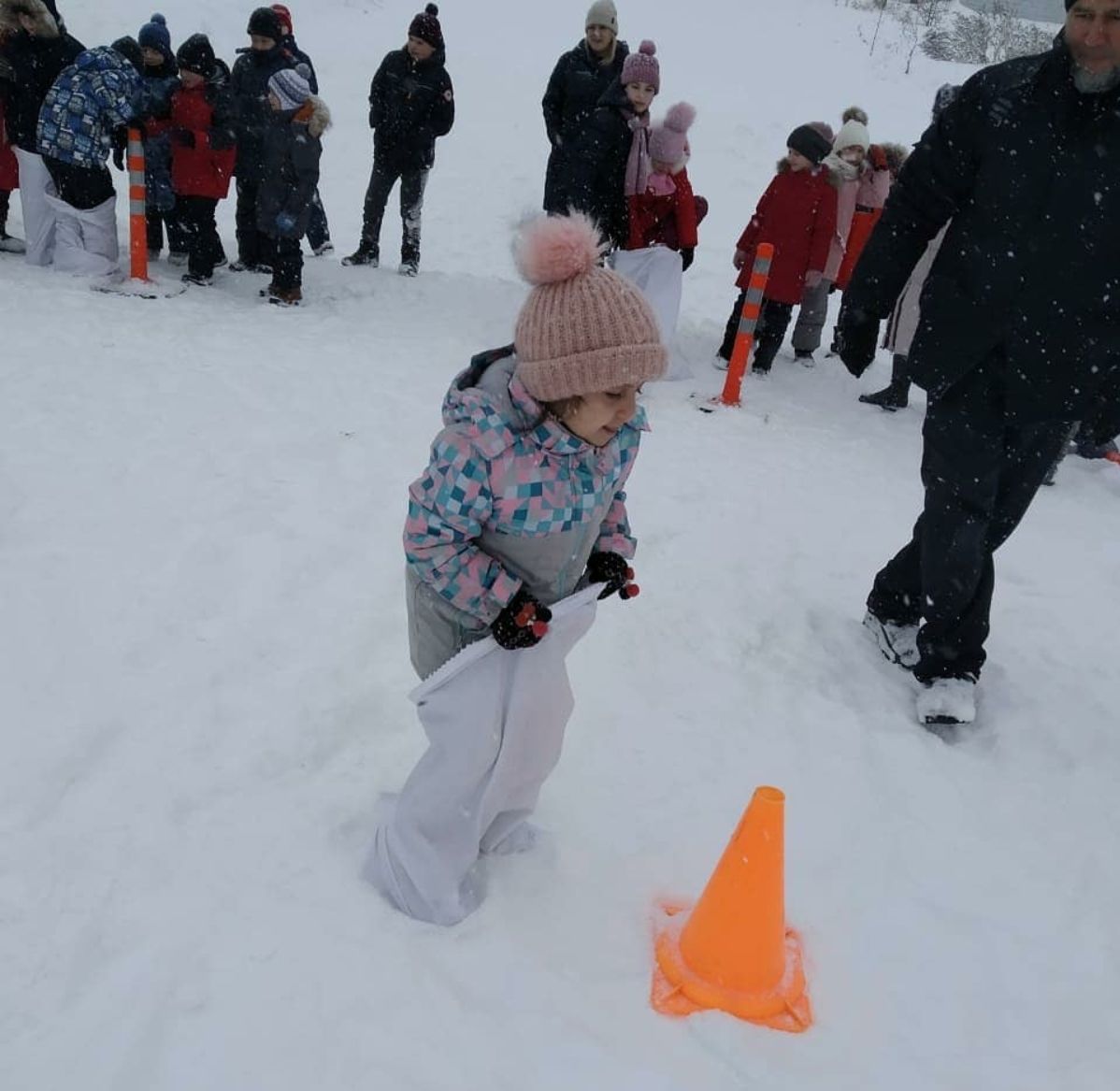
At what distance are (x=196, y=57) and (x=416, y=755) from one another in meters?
6.27

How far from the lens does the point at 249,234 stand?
8297mm

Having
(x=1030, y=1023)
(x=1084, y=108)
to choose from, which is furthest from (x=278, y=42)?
(x=1030, y=1023)

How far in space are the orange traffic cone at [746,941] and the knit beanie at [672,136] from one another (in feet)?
17.5

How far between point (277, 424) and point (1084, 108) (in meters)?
3.93

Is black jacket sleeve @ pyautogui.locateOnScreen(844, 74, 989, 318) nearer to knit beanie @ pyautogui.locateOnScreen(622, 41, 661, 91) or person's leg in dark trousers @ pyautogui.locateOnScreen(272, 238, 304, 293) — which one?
knit beanie @ pyautogui.locateOnScreen(622, 41, 661, 91)

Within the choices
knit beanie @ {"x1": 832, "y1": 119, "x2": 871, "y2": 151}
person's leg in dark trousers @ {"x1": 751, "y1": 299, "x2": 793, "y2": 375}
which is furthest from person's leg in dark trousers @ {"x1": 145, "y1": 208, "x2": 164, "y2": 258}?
knit beanie @ {"x1": 832, "y1": 119, "x2": 871, "y2": 151}

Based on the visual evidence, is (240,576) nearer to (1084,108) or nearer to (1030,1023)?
(1030,1023)

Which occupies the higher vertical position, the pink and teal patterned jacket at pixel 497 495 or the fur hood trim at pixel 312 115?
the fur hood trim at pixel 312 115

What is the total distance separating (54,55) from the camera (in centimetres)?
701

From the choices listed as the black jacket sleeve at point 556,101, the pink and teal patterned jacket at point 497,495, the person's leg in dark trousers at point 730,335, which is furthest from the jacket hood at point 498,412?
the black jacket sleeve at point 556,101

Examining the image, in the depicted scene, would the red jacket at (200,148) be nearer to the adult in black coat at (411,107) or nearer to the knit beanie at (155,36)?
the knit beanie at (155,36)

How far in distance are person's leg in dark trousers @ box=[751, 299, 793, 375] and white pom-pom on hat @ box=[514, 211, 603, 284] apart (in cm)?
562

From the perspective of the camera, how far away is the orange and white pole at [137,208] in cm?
680

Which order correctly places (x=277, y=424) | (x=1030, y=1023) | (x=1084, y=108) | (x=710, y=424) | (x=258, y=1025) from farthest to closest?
(x=710, y=424), (x=277, y=424), (x=1084, y=108), (x=1030, y=1023), (x=258, y=1025)
